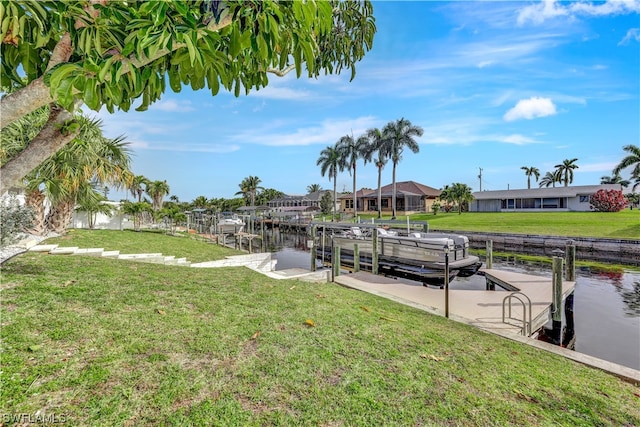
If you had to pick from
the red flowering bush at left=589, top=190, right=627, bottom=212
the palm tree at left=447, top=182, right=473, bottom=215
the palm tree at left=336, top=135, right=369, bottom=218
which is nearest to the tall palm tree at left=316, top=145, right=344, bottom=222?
the palm tree at left=336, top=135, right=369, bottom=218

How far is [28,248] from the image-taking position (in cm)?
765

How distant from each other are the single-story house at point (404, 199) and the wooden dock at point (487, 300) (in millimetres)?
36583

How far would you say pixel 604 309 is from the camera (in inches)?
364

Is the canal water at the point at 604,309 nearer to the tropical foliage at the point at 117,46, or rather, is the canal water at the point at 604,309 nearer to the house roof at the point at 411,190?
the tropical foliage at the point at 117,46

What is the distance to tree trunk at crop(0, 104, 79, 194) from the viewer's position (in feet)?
4.92

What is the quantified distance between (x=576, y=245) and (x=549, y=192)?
2439 cm

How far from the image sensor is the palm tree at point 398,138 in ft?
124

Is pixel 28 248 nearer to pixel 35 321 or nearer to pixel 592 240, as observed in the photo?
pixel 35 321

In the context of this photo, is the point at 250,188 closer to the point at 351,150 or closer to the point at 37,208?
the point at 351,150

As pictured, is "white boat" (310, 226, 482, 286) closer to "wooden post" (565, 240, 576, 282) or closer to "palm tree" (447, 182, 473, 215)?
"wooden post" (565, 240, 576, 282)

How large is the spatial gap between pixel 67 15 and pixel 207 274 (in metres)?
6.23

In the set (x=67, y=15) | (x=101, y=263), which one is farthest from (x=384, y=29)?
(x=101, y=263)

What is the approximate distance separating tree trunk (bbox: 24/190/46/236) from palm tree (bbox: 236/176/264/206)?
6097 centimetres

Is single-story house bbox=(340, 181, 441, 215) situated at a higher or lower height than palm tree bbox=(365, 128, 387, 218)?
lower
